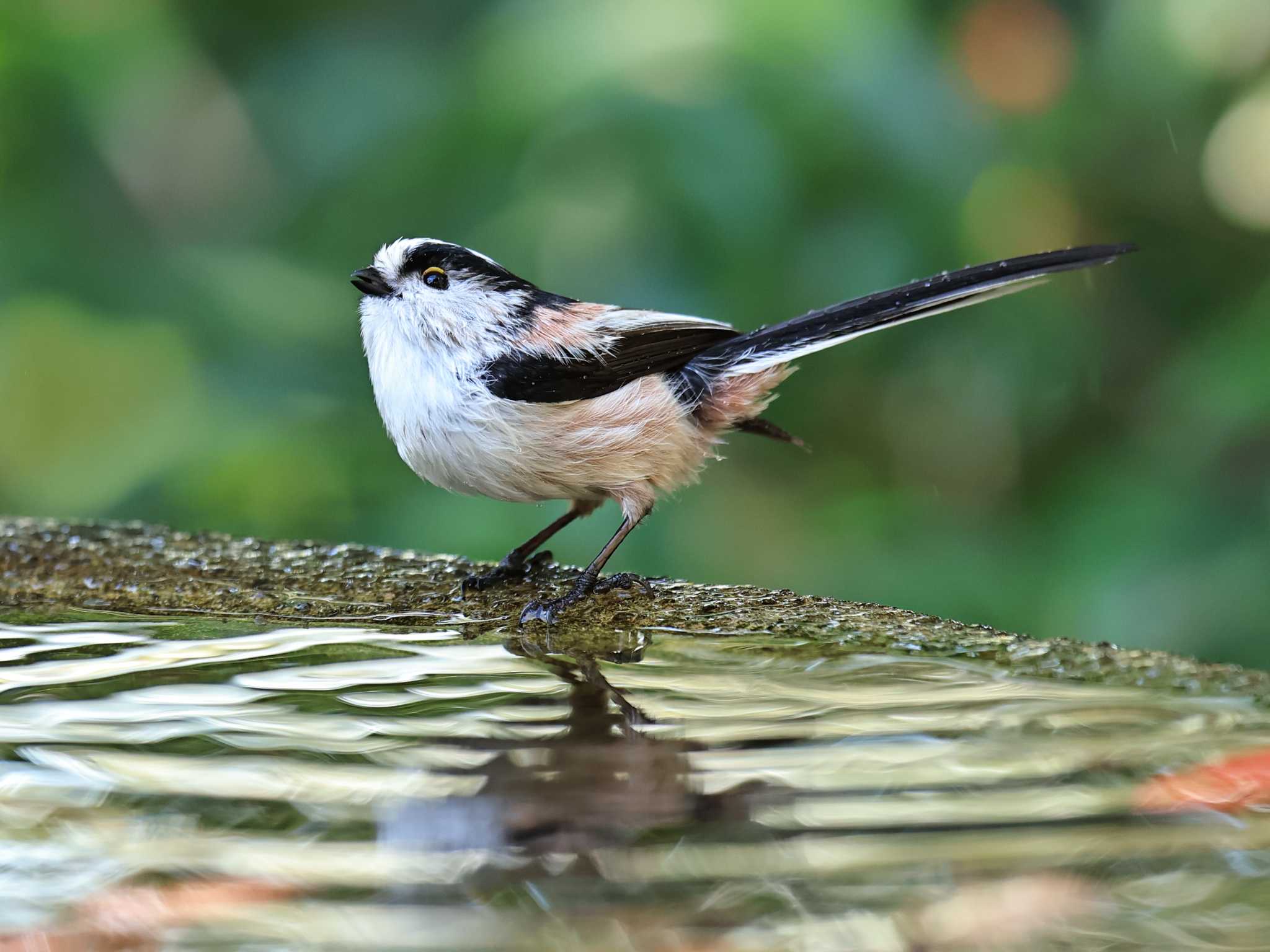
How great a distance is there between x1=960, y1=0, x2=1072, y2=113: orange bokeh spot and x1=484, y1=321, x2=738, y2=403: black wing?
6.61 ft

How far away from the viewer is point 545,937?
1287mm

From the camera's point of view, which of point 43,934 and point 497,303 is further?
point 497,303

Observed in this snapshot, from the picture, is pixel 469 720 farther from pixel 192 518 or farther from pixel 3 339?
pixel 3 339

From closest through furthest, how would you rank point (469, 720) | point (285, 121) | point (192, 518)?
point (469, 720) < point (192, 518) < point (285, 121)

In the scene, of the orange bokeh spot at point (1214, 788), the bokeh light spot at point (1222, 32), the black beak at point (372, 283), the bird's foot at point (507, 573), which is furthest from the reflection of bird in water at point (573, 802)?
the bokeh light spot at point (1222, 32)

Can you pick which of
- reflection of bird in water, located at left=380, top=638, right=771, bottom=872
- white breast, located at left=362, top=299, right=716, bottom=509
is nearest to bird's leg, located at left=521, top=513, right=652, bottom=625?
white breast, located at left=362, top=299, right=716, bottom=509

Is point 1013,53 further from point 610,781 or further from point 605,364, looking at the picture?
point 610,781

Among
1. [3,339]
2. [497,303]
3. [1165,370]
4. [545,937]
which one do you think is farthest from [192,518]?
[545,937]

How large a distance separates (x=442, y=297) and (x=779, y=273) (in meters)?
1.83

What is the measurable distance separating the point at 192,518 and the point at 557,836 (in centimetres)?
369

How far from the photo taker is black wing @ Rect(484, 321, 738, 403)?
10.2ft

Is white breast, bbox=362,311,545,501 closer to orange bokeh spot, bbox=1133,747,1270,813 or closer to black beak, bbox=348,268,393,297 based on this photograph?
black beak, bbox=348,268,393,297

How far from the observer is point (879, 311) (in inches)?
A: 125

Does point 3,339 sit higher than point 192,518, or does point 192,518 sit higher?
point 3,339
